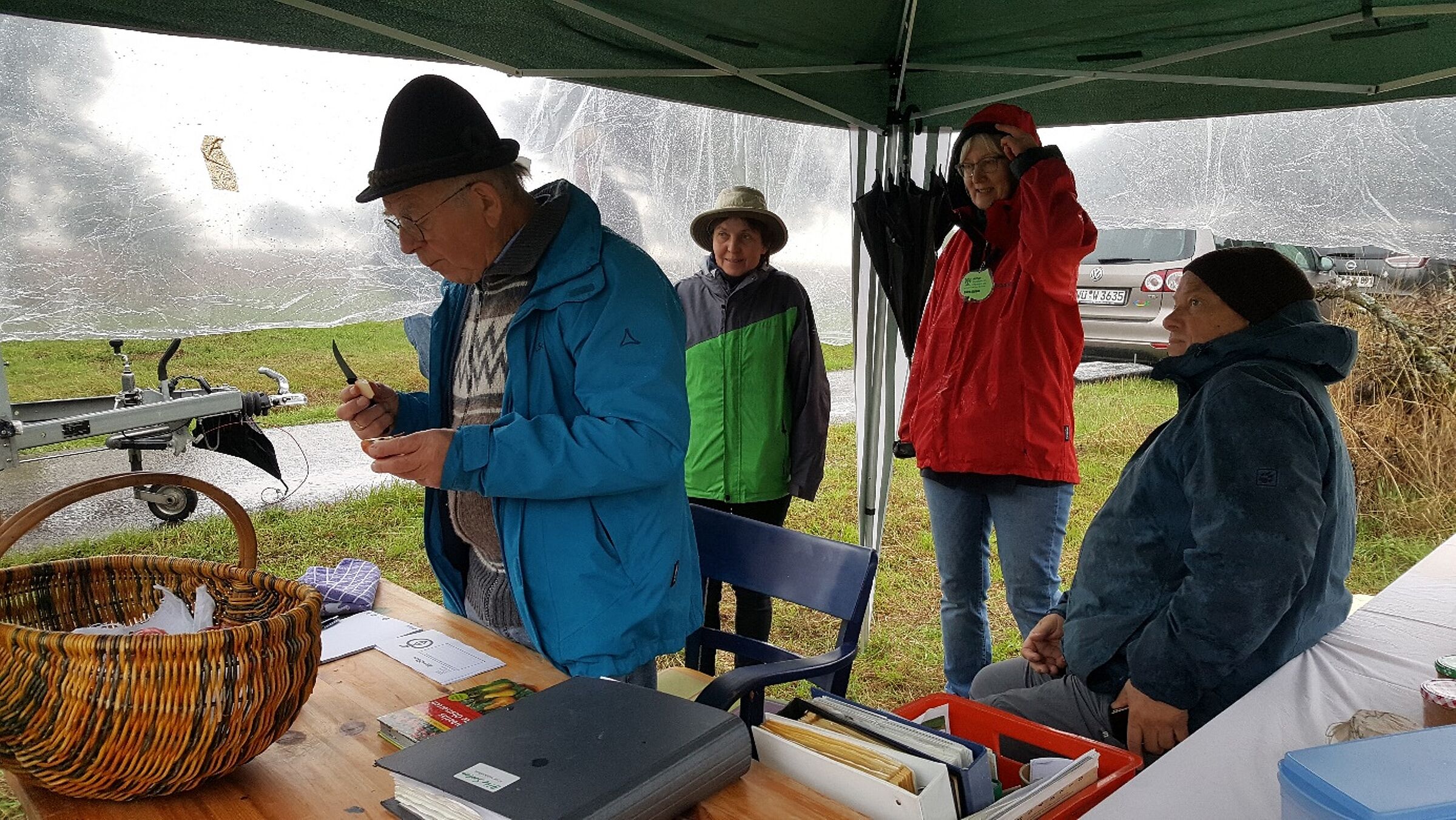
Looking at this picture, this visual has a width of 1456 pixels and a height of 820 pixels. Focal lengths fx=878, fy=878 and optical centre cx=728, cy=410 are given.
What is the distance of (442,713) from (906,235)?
236 cm

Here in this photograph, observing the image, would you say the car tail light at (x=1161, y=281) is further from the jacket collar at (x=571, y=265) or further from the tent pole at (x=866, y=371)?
the jacket collar at (x=571, y=265)

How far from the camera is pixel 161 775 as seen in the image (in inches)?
35.1

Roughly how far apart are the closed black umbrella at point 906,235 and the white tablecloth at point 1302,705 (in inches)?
62.7

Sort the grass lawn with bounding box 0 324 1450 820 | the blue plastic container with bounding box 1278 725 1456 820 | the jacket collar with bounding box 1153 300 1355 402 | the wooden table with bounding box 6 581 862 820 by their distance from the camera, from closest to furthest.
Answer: the blue plastic container with bounding box 1278 725 1456 820
the wooden table with bounding box 6 581 862 820
the jacket collar with bounding box 1153 300 1355 402
the grass lawn with bounding box 0 324 1450 820

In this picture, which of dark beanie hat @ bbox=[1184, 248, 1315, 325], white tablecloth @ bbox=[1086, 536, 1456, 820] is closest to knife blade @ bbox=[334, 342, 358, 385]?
white tablecloth @ bbox=[1086, 536, 1456, 820]

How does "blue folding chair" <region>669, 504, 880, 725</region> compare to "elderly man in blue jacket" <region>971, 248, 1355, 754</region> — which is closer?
"elderly man in blue jacket" <region>971, 248, 1355, 754</region>

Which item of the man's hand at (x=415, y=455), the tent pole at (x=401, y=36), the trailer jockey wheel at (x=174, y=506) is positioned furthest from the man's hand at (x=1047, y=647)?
the trailer jockey wheel at (x=174, y=506)

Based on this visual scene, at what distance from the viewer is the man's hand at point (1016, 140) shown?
2564 mm

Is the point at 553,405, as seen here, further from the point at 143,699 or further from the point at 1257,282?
the point at 1257,282

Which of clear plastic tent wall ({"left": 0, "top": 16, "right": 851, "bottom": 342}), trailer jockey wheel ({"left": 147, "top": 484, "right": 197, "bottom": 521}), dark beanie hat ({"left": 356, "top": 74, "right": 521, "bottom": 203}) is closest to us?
dark beanie hat ({"left": 356, "top": 74, "right": 521, "bottom": 203})

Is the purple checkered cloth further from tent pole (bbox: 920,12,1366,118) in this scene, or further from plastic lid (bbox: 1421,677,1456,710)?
tent pole (bbox: 920,12,1366,118)

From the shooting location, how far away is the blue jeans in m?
2.55

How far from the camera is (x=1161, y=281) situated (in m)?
6.18

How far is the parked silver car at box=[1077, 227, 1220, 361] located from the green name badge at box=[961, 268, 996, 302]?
364 centimetres
